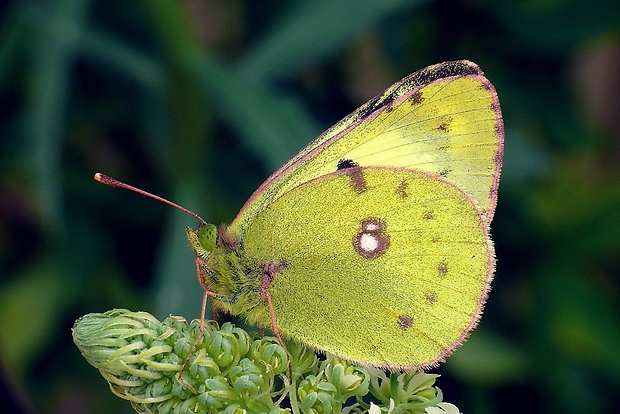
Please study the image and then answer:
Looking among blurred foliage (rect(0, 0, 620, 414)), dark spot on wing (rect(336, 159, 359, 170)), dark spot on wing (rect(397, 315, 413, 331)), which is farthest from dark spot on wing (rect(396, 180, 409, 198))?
blurred foliage (rect(0, 0, 620, 414))

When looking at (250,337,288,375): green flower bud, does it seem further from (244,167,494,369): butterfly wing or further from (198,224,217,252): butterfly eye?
(198,224,217,252): butterfly eye

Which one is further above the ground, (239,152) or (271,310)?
(239,152)

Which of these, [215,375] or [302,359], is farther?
[302,359]

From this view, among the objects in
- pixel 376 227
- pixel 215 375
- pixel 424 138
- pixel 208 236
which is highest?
pixel 424 138

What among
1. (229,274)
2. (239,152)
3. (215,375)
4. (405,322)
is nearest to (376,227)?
(405,322)

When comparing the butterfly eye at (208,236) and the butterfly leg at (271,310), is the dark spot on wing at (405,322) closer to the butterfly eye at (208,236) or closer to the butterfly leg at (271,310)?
the butterfly leg at (271,310)

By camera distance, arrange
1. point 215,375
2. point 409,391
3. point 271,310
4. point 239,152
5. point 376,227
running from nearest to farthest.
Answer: point 215,375
point 409,391
point 271,310
point 376,227
point 239,152

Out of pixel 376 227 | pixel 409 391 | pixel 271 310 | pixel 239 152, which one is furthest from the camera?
pixel 239 152

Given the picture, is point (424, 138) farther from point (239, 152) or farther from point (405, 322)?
point (239, 152)
